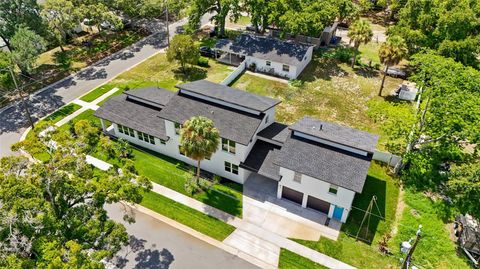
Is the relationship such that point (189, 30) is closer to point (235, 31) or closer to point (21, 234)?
point (235, 31)

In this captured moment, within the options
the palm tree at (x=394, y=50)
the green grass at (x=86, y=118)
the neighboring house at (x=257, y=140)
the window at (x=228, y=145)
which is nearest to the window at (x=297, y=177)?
the neighboring house at (x=257, y=140)

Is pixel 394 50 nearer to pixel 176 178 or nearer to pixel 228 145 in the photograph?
pixel 228 145

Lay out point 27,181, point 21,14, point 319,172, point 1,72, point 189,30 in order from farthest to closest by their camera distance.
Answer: point 189,30 < point 21,14 < point 1,72 < point 319,172 < point 27,181

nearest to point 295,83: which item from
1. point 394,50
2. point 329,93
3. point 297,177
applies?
point 329,93

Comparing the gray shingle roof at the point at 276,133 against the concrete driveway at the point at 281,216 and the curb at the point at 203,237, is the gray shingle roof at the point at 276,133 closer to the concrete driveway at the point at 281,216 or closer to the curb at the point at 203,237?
the concrete driveway at the point at 281,216

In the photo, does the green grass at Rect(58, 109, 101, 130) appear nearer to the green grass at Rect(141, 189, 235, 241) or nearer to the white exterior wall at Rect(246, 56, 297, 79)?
the green grass at Rect(141, 189, 235, 241)

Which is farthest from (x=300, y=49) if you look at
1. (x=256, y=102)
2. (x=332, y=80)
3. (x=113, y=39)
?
(x=113, y=39)

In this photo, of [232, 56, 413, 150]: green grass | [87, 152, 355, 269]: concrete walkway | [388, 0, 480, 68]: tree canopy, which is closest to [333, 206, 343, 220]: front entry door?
[87, 152, 355, 269]: concrete walkway
